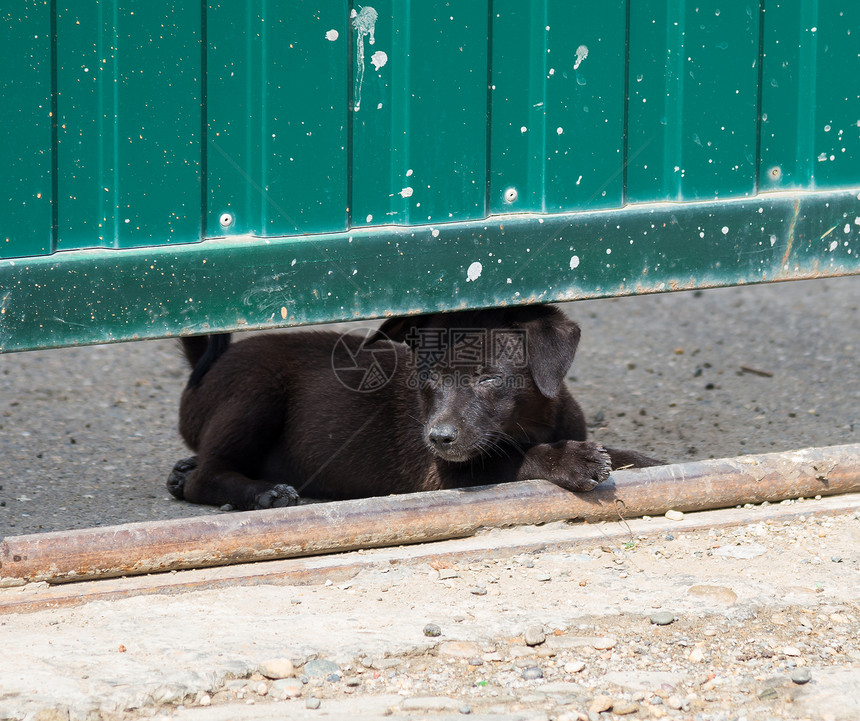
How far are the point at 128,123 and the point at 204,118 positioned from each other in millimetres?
203

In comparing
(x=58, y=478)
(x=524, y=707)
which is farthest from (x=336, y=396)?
(x=524, y=707)

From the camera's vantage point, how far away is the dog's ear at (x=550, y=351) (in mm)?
3871

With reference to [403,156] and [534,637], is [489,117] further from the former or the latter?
[534,637]

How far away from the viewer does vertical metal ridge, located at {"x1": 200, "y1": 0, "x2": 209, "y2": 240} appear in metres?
3.21

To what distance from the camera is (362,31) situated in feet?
11.0

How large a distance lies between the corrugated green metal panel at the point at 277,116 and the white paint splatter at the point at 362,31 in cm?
4

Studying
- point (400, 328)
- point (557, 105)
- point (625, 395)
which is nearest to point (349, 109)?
point (557, 105)

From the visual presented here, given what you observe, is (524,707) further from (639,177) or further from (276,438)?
(276,438)

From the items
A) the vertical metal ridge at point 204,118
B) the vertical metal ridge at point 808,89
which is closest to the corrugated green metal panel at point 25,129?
the vertical metal ridge at point 204,118

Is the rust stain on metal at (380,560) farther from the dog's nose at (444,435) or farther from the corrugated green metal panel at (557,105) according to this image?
the corrugated green metal panel at (557,105)

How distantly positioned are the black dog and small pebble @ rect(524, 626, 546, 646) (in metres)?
0.77

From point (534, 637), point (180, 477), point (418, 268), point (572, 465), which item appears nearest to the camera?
point (534, 637)

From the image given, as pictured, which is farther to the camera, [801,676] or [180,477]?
[180,477]

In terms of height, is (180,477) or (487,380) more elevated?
(487,380)
